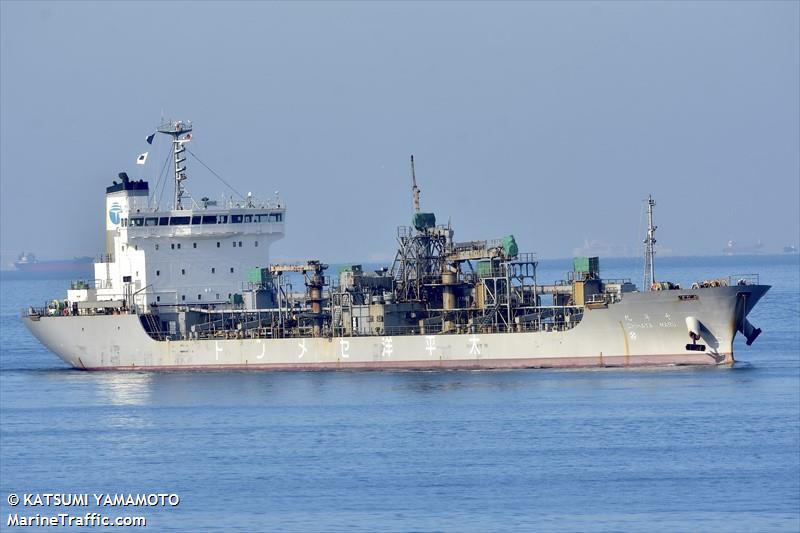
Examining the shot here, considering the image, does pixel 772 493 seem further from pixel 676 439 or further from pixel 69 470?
pixel 69 470

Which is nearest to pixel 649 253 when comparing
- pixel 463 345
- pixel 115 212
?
pixel 463 345

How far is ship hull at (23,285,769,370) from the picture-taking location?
177 ft

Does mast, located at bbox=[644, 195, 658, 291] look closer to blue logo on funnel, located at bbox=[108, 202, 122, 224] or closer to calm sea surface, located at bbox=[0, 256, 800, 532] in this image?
calm sea surface, located at bbox=[0, 256, 800, 532]

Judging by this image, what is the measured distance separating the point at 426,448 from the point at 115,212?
30.8 meters

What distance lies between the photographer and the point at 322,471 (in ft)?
125

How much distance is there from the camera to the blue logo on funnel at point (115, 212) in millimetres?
67438

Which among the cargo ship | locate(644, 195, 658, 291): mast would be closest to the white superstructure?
the cargo ship

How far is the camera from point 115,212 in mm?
67562

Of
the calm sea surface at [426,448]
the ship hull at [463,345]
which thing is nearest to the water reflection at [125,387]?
the calm sea surface at [426,448]

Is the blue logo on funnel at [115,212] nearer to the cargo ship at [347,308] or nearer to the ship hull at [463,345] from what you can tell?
the cargo ship at [347,308]

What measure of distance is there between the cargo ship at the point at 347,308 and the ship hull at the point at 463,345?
5 centimetres

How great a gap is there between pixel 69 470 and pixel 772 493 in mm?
18087

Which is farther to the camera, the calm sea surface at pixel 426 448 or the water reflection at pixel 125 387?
the water reflection at pixel 125 387

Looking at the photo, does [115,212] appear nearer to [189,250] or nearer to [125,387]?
[189,250]
